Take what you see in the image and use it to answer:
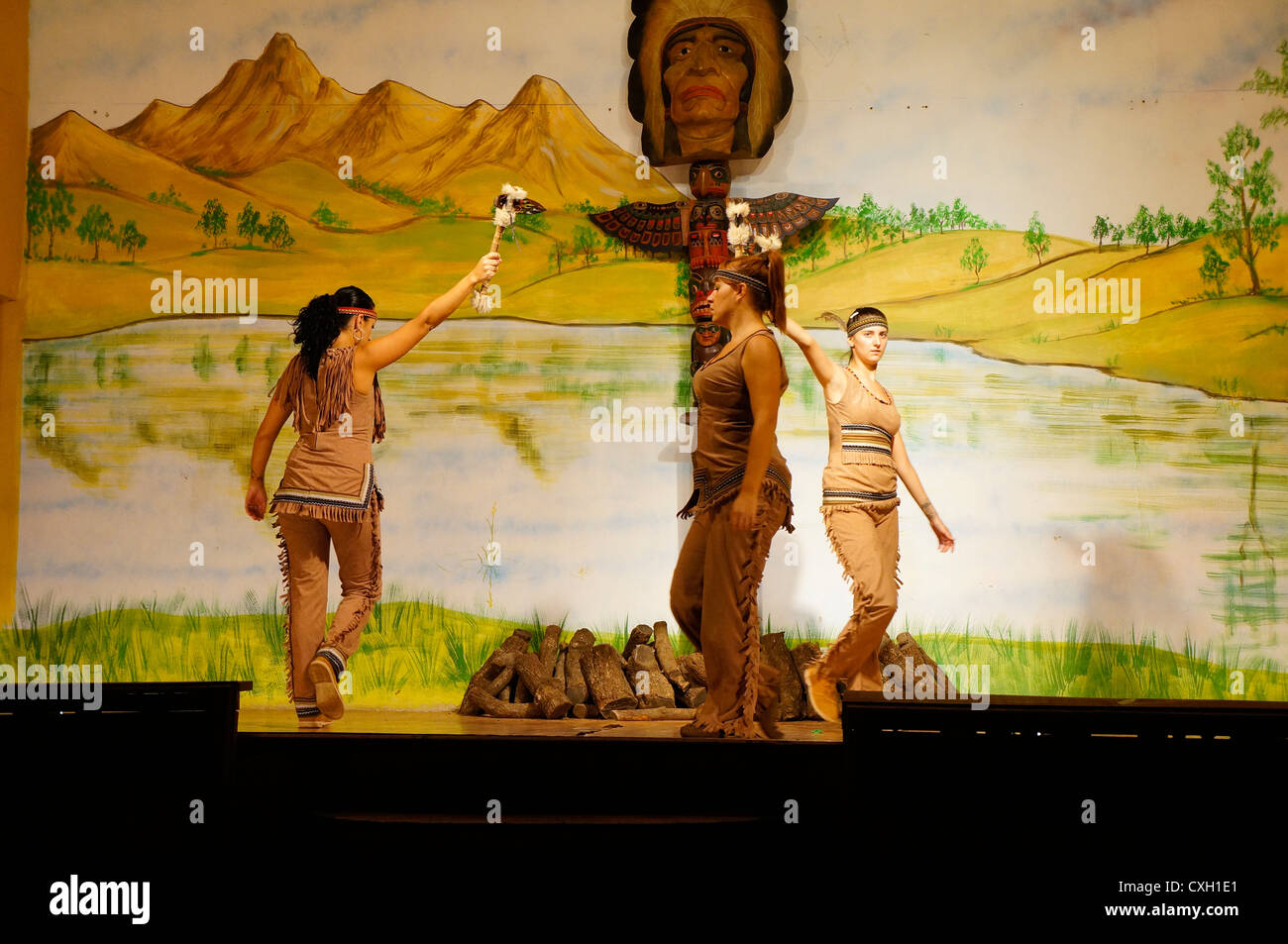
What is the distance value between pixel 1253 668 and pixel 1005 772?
4.13 m

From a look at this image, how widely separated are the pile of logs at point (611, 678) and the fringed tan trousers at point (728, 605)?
4.77ft

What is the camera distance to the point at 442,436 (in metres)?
6.29

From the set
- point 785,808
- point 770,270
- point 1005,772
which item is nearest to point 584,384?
point 770,270

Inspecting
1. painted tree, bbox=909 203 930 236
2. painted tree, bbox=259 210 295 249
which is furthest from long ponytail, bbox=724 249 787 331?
painted tree, bbox=259 210 295 249

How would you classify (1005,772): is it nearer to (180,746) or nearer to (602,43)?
(180,746)

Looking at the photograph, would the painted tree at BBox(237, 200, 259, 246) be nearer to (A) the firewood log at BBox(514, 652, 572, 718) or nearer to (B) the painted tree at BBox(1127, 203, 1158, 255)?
(A) the firewood log at BBox(514, 652, 572, 718)

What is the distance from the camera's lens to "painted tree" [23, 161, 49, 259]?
6.42 meters

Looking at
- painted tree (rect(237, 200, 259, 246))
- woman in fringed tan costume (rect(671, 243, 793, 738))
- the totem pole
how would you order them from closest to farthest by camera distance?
woman in fringed tan costume (rect(671, 243, 793, 738)) → the totem pole → painted tree (rect(237, 200, 259, 246))

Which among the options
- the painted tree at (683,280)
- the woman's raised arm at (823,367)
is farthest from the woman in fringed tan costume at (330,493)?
the painted tree at (683,280)

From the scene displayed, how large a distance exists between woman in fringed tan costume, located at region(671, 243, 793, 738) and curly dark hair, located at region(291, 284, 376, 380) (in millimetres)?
1733

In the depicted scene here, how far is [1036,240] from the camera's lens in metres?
6.25

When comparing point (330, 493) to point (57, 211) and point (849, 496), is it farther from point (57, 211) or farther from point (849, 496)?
point (57, 211)

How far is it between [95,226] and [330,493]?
121 inches

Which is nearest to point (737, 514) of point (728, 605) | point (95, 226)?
point (728, 605)
